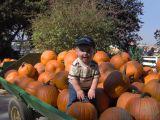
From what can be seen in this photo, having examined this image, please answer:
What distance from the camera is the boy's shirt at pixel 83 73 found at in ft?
17.7

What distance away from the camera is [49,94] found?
588cm

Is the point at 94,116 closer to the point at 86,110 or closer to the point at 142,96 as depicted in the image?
the point at 86,110

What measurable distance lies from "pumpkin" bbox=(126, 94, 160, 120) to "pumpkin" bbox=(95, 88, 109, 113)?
50 cm

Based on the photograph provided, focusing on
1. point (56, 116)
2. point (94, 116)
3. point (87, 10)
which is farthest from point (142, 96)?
point (87, 10)

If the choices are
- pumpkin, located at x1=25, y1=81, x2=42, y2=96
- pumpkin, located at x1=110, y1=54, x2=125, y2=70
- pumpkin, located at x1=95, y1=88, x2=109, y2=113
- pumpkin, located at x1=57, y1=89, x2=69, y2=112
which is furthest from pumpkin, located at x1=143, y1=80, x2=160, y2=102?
pumpkin, located at x1=25, y1=81, x2=42, y2=96

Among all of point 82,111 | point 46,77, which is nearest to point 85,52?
point 82,111

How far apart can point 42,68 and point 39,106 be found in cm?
299

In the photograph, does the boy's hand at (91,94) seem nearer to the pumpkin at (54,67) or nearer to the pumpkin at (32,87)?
the pumpkin at (32,87)

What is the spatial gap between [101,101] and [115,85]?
33cm

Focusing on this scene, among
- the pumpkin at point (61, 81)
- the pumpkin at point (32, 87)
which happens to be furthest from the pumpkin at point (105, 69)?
the pumpkin at point (32, 87)

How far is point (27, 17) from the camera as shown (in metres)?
24.6

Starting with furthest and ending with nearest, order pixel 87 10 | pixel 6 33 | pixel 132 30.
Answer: pixel 6 33
pixel 132 30
pixel 87 10

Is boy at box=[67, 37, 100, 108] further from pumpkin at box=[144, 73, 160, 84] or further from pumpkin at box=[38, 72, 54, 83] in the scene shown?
pumpkin at box=[38, 72, 54, 83]

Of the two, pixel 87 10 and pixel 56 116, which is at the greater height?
pixel 87 10
